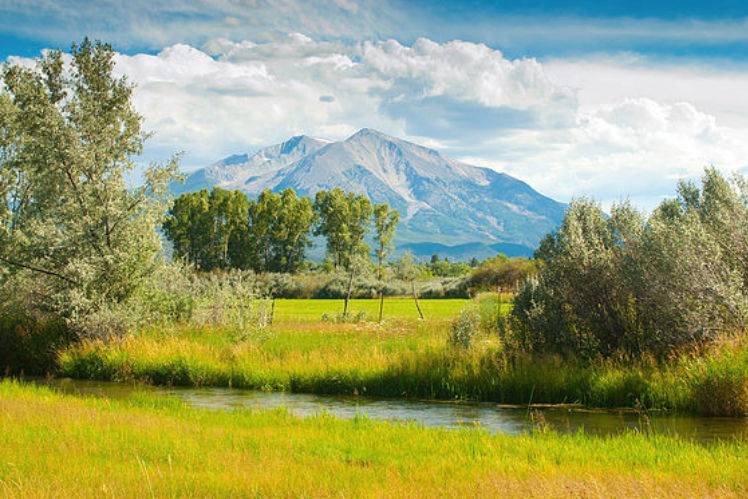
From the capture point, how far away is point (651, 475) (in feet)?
36.5

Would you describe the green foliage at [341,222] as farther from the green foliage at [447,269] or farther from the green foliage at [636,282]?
the green foliage at [636,282]

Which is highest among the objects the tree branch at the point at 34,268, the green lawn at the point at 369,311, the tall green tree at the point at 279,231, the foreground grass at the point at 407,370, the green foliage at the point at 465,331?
the tall green tree at the point at 279,231

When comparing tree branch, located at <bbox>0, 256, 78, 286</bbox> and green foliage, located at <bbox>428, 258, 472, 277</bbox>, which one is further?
green foliage, located at <bbox>428, 258, 472, 277</bbox>

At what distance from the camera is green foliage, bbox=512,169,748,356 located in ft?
72.0

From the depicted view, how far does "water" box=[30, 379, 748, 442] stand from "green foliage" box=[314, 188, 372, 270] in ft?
304

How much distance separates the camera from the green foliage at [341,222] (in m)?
122

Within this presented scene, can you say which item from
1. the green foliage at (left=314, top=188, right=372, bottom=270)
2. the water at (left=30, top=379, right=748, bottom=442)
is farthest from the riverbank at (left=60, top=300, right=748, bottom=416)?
the green foliage at (left=314, top=188, right=372, bottom=270)

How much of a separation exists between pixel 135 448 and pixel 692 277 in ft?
55.2

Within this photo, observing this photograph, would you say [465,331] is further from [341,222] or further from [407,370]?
[341,222]

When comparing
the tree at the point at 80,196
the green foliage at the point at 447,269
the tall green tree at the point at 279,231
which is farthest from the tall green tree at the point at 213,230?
the tree at the point at 80,196

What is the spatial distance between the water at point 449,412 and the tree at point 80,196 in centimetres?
595

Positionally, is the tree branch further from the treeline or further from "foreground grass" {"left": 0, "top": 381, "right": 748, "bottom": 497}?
the treeline

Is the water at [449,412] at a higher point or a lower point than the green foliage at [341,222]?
lower

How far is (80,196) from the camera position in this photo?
32688 mm
